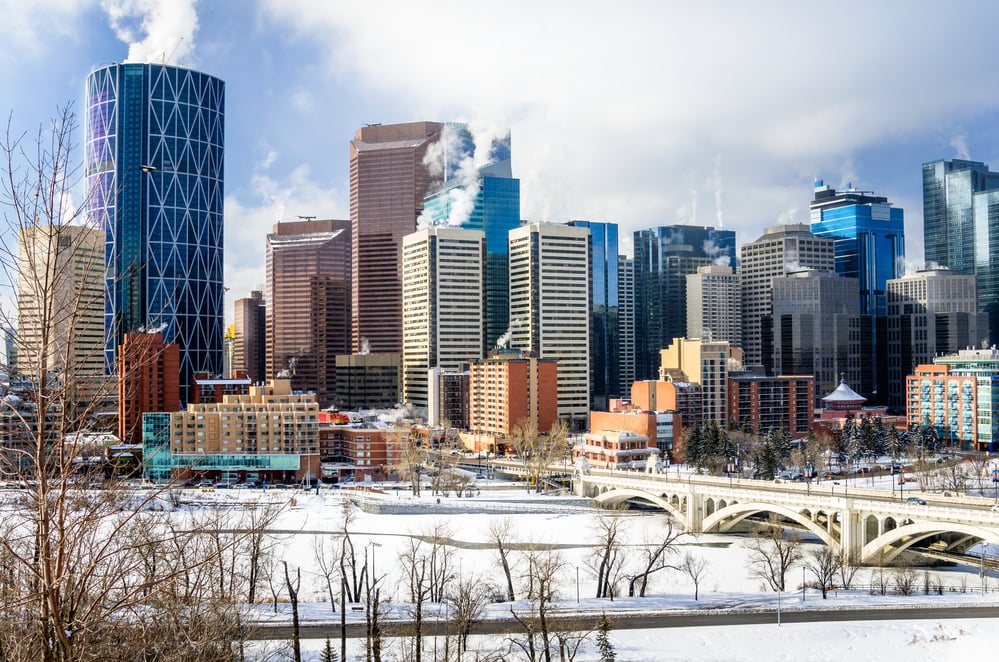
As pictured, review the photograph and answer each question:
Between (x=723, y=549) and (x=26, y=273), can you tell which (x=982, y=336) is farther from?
(x=26, y=273)

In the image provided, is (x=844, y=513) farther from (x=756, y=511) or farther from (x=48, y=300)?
(x=48, y=300)

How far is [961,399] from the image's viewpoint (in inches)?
4710

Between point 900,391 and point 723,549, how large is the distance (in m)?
138

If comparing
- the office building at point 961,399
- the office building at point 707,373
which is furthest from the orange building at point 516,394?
the office building at point 961,399

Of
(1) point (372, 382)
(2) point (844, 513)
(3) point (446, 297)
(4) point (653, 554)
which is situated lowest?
(4) point (653, 554)

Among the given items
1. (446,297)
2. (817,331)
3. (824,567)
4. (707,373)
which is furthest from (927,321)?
(824,567)

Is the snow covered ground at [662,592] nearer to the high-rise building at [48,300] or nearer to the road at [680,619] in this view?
the road at [680,619]

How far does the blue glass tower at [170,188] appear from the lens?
17500 cm

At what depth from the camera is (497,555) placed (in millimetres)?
56719

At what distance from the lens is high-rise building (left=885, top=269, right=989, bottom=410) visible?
6875 inches

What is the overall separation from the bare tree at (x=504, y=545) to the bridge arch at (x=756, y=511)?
1440 centimetres

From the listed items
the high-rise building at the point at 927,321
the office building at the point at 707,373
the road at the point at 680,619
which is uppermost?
the high-rise building at the point at 927,321

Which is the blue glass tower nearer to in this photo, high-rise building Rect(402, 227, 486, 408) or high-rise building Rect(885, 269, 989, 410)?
high-rise building Rect(402, 227, 486, 408)

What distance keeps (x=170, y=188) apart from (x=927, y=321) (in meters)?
145
